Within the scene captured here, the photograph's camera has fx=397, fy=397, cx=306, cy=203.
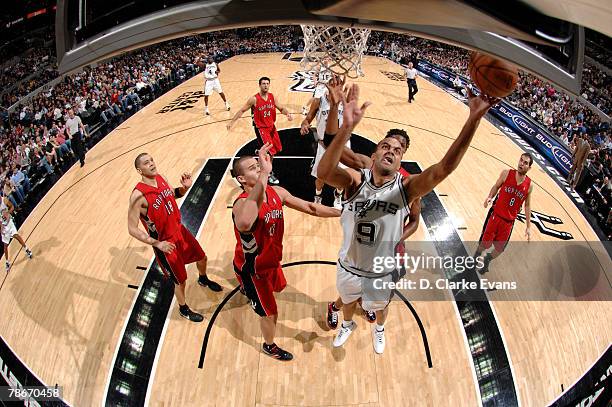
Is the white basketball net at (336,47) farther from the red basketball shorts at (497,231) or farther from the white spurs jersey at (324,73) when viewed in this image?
the red basketball shorts at (497,231)

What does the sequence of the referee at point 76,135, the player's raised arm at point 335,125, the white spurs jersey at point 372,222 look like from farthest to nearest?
the referee at point 76,135 < the white spurs jersey at point 372,222 < the player's raised arm at point 335,125

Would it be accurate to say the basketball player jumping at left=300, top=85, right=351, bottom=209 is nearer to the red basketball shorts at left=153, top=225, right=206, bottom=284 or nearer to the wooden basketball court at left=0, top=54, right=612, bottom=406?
the wooden basketball court at left=0, top=54, right=612, bottom=406

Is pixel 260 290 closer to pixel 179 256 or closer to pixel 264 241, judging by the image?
pixel 264 241

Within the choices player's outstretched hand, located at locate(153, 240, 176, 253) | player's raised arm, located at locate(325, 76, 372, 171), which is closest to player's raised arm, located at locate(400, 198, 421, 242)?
player's raised arm, located at locate(325, 76, 372, 171)

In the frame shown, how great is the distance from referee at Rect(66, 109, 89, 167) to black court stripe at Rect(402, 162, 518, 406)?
285 inches

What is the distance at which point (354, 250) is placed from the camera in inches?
133

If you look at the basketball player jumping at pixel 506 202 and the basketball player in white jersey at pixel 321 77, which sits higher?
the basketball player in white jersey at pixel 321 77

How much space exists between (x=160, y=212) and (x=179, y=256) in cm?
54

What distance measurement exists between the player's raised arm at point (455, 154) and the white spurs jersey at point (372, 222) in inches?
5.7

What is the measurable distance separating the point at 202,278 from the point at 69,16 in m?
3.28

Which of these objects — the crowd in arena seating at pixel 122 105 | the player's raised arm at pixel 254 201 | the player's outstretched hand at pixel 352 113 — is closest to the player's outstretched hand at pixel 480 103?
the player's outstretched hand at pixel 352 113

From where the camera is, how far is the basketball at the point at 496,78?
2.19 metres

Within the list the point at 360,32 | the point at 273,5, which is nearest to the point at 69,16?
the point at 273,5

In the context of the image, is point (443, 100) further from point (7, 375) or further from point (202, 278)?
point (7, 375)
